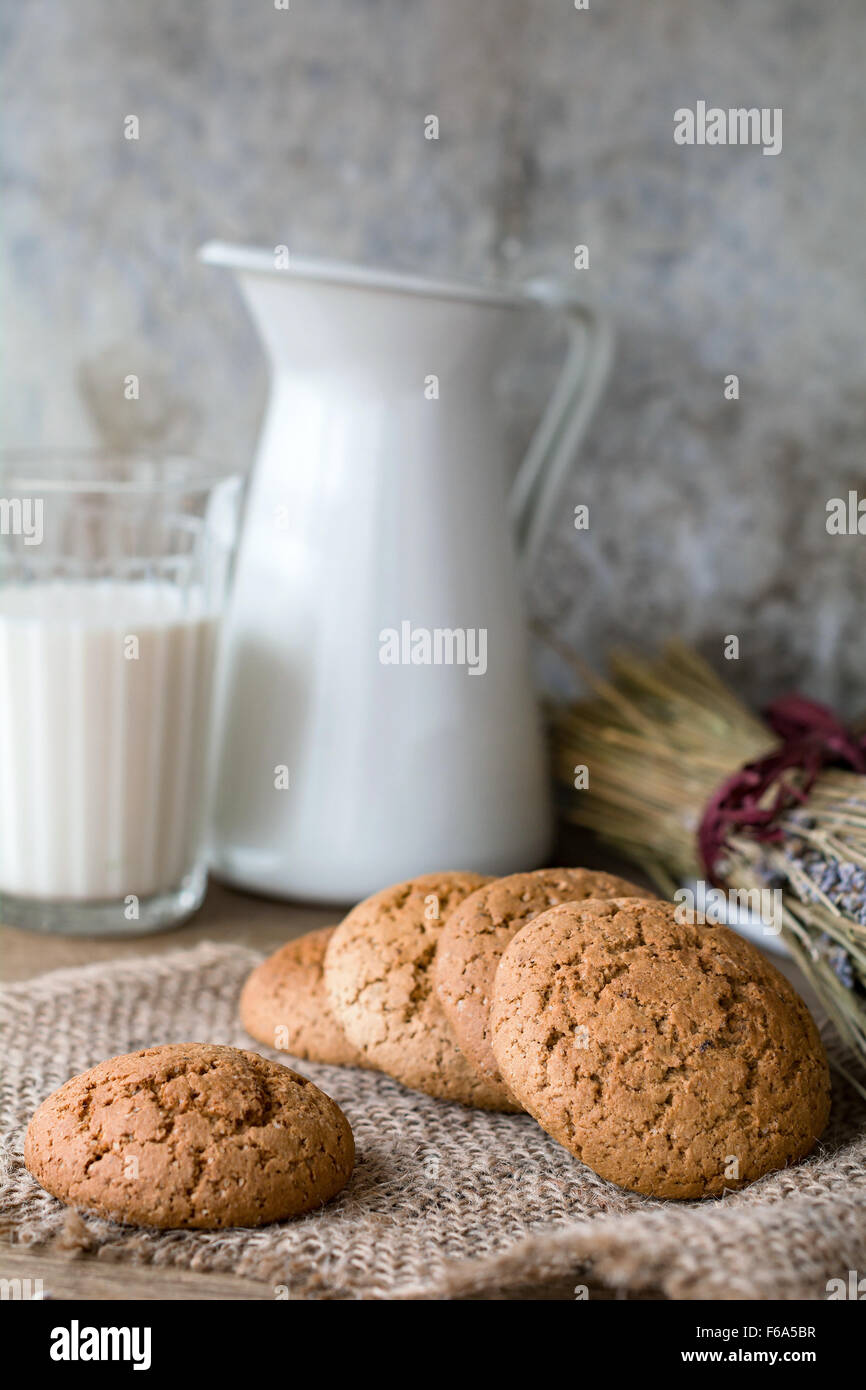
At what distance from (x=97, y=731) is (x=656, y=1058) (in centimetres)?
50

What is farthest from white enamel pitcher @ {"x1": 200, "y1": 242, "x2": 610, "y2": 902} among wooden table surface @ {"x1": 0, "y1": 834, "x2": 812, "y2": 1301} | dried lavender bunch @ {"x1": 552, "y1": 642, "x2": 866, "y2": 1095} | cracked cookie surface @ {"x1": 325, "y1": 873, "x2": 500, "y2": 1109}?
cracked cookie surface @ {"x1": 325, "y1": 873, "x2": 500, "y2": 1109}

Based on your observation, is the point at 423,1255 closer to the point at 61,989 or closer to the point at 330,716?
the point at 61,989

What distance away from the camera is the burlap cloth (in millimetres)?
500

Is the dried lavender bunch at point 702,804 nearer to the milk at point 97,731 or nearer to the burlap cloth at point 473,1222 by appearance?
the burlap cloth at point 473,1222

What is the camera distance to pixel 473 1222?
0.57 m

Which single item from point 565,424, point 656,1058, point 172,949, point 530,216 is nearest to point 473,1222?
point 656,1058

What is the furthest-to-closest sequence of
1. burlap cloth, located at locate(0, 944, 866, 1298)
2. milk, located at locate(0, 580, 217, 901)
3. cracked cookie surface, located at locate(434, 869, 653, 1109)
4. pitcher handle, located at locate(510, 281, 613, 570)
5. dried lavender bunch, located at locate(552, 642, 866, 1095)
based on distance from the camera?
pitcher handle, located at locate(510, 281, 613, 570) → milk, located at locate(0, 580, 217, 901) → dried lavender bunch, located at locate(552, 642, 866, 1095) → cracked cookie surface, located at locate(434, 869, 653, 1109) → burlap cloth, located at locate(0, 944, 866, 1298)

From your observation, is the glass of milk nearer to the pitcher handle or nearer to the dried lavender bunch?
the pitcher handle

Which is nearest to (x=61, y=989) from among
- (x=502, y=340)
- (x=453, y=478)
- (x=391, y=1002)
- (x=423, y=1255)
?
(x=391, y=1002)

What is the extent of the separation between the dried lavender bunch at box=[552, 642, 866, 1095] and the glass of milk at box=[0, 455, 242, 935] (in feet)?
1.18

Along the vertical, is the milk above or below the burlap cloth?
above

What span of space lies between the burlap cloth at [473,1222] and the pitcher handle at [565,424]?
1.70 ft

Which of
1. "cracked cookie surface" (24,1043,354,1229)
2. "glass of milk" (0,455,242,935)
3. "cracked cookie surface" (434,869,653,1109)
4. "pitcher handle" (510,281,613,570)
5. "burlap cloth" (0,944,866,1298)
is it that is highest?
"pitcher handle" (510,281,613,570)

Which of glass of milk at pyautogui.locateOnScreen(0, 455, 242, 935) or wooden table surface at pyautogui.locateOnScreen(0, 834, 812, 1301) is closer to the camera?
wooden table surface at pyautogui.locateOnScreen(0, 834, 812, 1301)
